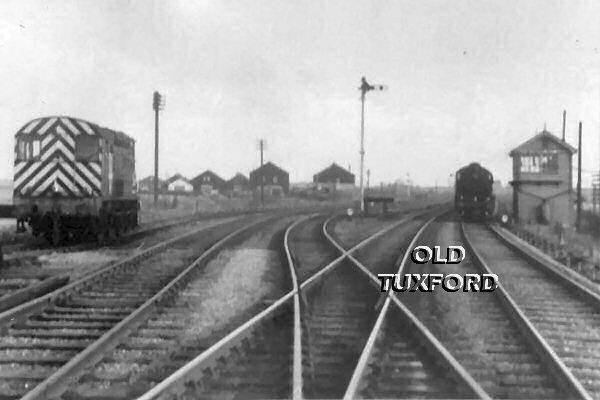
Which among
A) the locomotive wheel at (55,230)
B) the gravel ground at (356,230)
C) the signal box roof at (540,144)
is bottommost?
the gravel ground at (356,230)

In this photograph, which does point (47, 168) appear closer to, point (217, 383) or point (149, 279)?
point (149, 279)

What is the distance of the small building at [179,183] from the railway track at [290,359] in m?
115

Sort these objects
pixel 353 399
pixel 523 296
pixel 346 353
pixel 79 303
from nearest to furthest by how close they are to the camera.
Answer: pixel 353 399
pixel 346 353
pixel 79 303
pixel 523 296

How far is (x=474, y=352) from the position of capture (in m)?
6.61

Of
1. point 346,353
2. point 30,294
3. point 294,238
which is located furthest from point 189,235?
point 346,353

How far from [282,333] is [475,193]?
28.5 m

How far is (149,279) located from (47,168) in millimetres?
6404

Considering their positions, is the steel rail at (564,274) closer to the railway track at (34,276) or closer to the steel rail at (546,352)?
the steel rail at (546,352)

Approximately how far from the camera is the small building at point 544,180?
106ft

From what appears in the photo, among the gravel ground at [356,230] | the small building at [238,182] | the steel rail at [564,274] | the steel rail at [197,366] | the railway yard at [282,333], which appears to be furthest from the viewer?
the small building at [238,182]

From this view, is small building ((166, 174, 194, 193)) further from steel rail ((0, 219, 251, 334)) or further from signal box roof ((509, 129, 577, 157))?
steel rail ((0, 219, 251, 334))

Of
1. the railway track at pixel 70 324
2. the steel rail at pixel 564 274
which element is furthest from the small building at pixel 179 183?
the railway track at pixel 70 324

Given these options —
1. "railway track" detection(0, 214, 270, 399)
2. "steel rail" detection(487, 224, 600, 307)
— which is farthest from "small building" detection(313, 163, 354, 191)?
"railway track" detection(0, 214, 270, 399)

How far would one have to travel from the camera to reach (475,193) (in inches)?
1352
